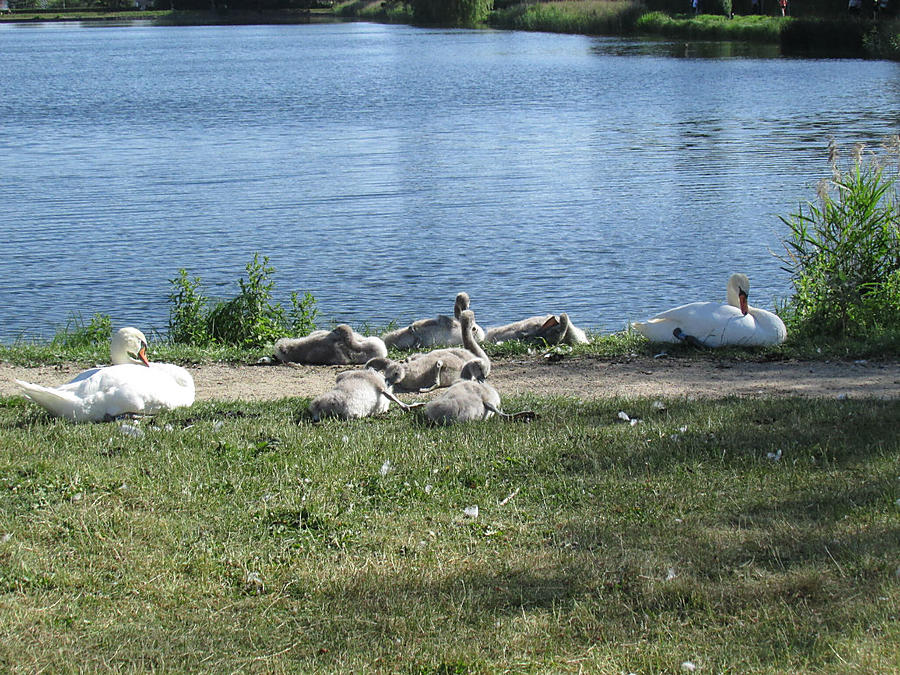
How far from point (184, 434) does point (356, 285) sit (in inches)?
356

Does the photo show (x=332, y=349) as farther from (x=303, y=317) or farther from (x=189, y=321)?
(x=189, y=321)

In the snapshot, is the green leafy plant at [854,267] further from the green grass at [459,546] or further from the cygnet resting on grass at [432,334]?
the cygnet resting on grass at [432,334]

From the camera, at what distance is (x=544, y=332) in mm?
11812

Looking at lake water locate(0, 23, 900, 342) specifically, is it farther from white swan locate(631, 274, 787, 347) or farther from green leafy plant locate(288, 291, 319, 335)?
white swan locate(631, 274, 787, 347)

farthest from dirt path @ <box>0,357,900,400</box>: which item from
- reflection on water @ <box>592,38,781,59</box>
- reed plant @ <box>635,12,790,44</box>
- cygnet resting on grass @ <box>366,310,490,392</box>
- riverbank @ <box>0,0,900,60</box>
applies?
reed plant @ <box>635,12,790,44</box>

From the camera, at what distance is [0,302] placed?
1603cm

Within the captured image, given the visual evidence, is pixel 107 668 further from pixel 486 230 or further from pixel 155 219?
pixel 155 219

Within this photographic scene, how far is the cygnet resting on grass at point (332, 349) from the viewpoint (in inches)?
434

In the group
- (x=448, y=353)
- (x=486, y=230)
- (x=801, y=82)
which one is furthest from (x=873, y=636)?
(x=801, y=82)

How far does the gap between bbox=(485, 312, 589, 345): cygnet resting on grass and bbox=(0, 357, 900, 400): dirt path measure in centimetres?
69

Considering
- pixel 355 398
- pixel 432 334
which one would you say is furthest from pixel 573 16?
pixel 355 398

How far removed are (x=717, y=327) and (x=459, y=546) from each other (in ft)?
A: 19.1

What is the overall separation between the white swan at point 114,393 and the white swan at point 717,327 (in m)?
5.02

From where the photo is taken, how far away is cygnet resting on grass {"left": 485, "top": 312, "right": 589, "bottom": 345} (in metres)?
11.6
